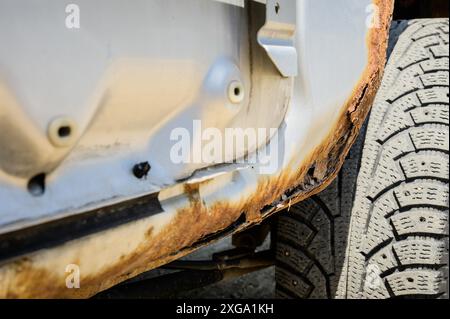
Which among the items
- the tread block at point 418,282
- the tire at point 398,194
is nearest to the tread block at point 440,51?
the tire at point 398,194

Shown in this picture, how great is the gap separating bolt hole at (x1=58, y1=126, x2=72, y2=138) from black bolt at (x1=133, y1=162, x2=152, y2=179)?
0.46 ft

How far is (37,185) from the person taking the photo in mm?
809

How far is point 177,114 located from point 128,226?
206 mm

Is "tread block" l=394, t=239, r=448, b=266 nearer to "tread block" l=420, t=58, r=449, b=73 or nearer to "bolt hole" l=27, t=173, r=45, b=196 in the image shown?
"tread block" l=420, t=58, r=449, b=73

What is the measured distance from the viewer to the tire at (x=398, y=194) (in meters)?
1.63

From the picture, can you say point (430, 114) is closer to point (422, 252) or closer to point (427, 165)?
point (427, 165)

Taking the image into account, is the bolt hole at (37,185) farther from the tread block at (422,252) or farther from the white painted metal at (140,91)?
the tread block at (422,252)

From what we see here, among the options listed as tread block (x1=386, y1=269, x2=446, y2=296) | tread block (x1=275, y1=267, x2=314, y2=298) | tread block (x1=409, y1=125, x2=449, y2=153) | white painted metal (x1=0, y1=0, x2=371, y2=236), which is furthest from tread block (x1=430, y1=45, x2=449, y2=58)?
tread block (x1=275, y1=267, x2=314, y2=298)

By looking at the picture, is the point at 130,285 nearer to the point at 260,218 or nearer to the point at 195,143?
the point at 260,218

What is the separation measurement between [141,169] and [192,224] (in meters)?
0.16

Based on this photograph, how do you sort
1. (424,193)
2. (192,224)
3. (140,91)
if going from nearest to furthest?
1. (140,91)
2. (192,224)
3. (424,193)

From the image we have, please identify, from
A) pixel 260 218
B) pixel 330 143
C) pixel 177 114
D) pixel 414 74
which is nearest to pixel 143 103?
pixel 177 114

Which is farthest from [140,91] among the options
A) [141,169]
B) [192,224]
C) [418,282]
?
[418,282]

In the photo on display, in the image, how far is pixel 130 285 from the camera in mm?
1684
